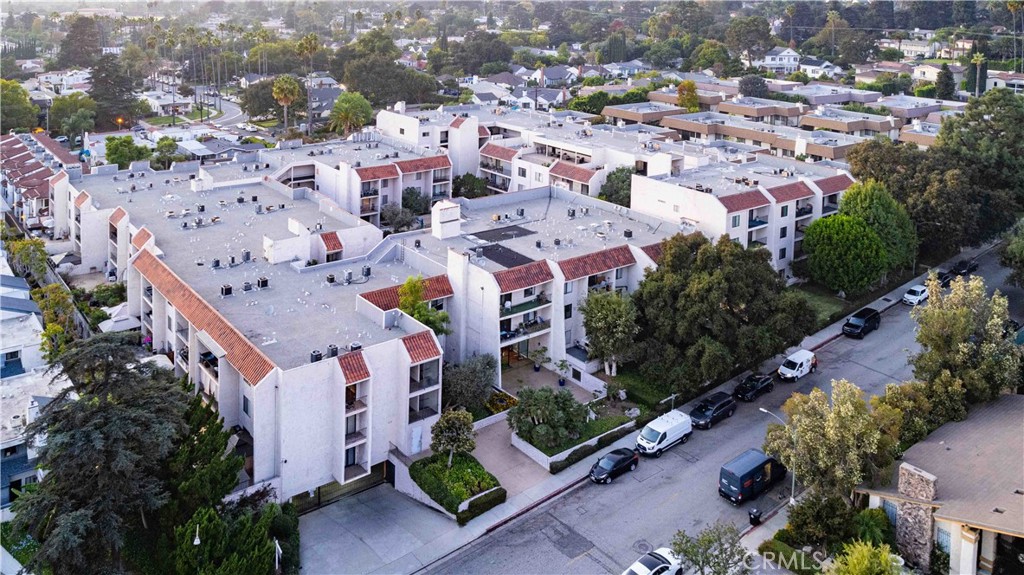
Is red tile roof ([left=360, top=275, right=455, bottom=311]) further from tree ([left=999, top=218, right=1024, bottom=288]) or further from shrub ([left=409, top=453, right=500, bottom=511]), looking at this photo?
tree ([left=999, top=218, right=1024, bottom=288])

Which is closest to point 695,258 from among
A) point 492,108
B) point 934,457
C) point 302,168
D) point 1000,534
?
point 934,457

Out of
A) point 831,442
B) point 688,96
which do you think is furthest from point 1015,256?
point 688,96

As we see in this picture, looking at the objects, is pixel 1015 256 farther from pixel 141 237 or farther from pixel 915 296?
pixel 141 237

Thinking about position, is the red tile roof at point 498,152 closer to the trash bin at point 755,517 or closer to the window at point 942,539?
the trash bin at point 755,517

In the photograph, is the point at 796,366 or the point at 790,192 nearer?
the point at 796,366

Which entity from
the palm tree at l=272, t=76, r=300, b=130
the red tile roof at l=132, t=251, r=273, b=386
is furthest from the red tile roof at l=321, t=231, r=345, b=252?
the palm tree at l=272, t=76, r=300, b=130

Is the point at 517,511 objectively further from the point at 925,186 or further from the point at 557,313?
the point at 925,186
